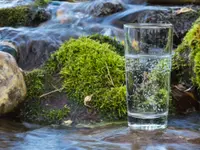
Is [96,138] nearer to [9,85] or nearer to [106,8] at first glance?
[9,85]

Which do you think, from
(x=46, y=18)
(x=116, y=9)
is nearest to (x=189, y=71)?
(x=116, y=9)

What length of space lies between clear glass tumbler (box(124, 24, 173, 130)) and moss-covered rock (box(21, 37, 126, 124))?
646mm

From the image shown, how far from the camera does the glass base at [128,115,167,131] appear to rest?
3.32m

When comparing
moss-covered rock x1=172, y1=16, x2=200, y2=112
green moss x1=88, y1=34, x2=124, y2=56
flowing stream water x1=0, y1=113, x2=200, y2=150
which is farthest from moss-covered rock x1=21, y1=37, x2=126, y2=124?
moss-covered rock x1=172, y1=16, x2=200, y2=112

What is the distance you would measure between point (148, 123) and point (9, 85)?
1432 mm

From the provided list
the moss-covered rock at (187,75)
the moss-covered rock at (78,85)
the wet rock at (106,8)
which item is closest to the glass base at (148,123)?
the moss-covered rock at (78,85)

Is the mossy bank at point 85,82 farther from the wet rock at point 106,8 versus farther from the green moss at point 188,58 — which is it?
the wet rock at point 106,8

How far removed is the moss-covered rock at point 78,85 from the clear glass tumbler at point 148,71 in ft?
2.12

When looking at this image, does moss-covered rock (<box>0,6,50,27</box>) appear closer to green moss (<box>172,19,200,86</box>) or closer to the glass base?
green moss (<box>172,19,200,86</box>)

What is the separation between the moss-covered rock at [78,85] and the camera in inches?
159

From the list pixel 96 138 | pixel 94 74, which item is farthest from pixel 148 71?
pixel 94 74

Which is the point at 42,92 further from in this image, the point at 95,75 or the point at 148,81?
the point at 148,81

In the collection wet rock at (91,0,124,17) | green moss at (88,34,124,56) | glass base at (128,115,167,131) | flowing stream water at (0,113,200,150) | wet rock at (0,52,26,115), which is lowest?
flowing stream water at (0,113,200,150)

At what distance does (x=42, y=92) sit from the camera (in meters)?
4.29
